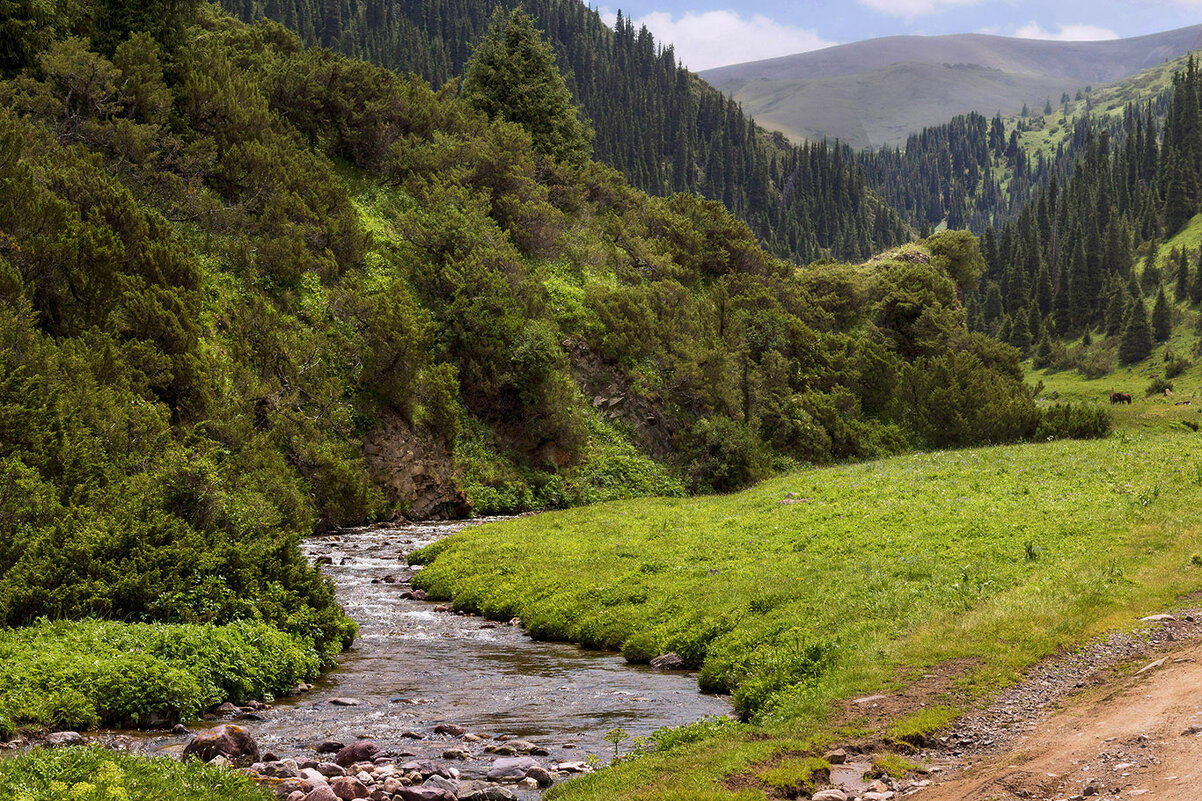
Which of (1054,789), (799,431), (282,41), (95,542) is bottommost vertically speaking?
(799,431)

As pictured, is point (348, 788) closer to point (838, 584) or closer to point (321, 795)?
point (321, 795)

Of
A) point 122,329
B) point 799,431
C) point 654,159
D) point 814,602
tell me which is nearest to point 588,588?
point 814,602

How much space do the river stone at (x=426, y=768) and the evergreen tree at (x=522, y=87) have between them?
6868 centimetres

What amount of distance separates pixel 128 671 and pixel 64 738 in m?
1.83

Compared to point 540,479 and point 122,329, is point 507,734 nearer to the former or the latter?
point 122,329

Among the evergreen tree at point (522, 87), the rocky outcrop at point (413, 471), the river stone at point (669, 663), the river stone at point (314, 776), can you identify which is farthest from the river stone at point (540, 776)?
the evergreen tree at point (522, 87)

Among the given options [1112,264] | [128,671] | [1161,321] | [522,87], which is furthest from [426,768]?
[1112,264]

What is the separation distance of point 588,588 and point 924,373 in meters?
55.4

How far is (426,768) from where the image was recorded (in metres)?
11.9

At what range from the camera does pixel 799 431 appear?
64.8 metres

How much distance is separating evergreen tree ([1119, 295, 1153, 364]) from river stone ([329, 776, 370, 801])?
478 ft

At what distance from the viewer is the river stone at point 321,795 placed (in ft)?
34.1

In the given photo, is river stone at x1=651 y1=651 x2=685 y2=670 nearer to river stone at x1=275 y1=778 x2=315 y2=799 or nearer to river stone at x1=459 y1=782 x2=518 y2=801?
river stone at x1=459 y1=782 x2=518 y2=801

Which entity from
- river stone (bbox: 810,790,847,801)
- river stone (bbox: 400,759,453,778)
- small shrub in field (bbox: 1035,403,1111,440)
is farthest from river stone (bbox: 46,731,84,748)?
small shrub in field (bbox: 1035,403,1111,440)
